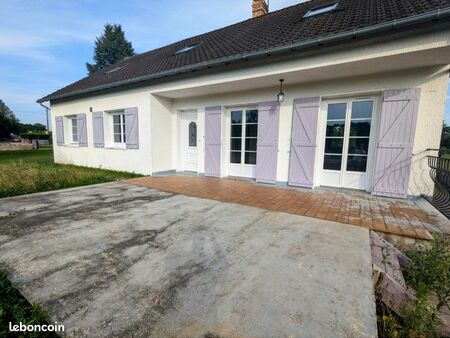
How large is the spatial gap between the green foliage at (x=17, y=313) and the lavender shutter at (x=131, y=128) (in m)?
5.90

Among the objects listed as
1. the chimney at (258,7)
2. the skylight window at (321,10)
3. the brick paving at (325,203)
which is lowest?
the brick paving at (325,203)

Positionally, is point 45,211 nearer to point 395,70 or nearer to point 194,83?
point 194,83

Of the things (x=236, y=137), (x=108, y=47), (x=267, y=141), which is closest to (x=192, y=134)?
(x=236, y=137)

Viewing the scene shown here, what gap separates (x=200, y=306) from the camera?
58.0 inches

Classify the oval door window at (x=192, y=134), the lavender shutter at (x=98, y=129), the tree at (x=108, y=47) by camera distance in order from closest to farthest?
the oval door window at (x=192, y=134) → the lavender shutter at (x=98, y=129) → the tree at (x=108, y=47)

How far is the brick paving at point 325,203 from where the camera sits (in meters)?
3.07

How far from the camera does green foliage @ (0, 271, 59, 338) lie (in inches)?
49.8

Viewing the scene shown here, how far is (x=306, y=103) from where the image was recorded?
5.02 meters

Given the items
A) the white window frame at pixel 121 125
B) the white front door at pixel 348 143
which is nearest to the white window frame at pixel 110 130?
the white window frame at pixel 121 125

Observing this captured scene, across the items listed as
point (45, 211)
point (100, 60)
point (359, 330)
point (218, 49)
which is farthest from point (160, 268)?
point (100, 60)

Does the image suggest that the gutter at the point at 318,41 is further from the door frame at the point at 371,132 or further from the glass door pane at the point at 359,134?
the glass door pane at the point at 359,134

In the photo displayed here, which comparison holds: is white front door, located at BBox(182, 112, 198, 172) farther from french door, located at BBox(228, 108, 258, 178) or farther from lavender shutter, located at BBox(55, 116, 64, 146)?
lavender shutter, located at BBox(55, 116, 64, 146)

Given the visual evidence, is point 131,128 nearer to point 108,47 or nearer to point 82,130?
point 82,130

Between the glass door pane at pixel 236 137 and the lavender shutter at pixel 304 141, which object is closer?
the lavender shutter at pixel 304 141
